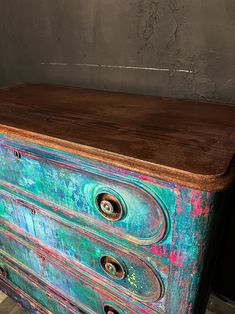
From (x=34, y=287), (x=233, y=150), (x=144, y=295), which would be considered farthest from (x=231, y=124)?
(x=34, y=287)

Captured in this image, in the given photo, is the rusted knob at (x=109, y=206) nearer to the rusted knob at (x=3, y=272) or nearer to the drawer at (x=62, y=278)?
the drawer at (x=62, y=278)

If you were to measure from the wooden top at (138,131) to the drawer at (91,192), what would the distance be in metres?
0.06

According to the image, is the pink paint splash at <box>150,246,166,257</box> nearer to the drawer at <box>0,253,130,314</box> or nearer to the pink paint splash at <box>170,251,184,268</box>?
the pink paint splash at <box>170,251,184,268</box>

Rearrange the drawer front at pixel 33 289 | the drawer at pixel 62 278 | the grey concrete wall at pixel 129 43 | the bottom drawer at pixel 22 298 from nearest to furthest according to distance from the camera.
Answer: the drawer at pixel 62 278
the grey concrete wall at pixel 129 43
the drawer front at pixel 33 289
the bottom drawer at pixel 22 298

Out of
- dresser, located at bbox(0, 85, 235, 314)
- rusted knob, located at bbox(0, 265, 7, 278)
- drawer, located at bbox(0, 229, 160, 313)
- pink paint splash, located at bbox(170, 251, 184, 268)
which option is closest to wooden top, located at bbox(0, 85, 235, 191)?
dresser, located at bbox(0, 85, 235, 314)

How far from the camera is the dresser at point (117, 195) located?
67 centimetres

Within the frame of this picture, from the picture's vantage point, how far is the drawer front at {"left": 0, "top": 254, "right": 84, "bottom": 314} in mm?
1244

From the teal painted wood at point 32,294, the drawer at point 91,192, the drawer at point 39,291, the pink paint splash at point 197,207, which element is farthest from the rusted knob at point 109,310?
the pink paint splash at point 197,207

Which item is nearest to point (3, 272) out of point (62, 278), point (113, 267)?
point (62, 278)

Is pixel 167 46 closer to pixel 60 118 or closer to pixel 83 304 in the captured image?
pixel 60 118

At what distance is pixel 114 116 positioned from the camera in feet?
3.22

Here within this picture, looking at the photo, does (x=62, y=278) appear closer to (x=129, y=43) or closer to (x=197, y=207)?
(x=197, y=207)

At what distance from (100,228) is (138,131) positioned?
0.33 m

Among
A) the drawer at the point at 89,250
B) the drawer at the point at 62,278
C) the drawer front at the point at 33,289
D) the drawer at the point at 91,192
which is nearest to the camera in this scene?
the drawer at the point at 91,192
